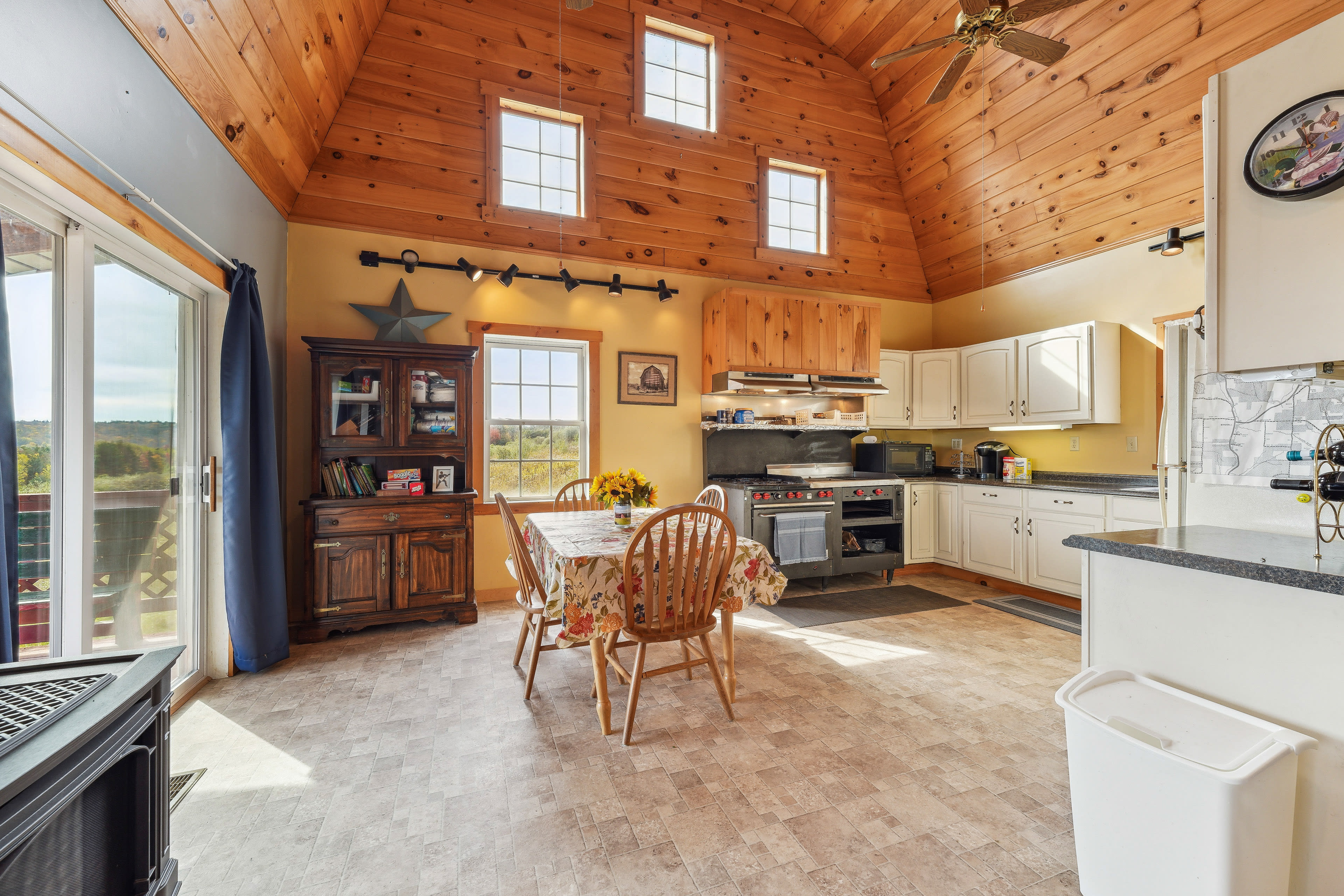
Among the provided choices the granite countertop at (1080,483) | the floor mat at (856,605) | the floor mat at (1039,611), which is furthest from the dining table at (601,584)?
the granite countertop at (1080,483)

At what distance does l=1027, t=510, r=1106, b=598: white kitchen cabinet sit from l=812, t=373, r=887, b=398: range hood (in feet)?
5.24

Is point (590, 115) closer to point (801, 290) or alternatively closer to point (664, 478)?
point (801, 290)

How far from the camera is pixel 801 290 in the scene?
212 inches

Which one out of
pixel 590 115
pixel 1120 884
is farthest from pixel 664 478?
pixel 1120 884

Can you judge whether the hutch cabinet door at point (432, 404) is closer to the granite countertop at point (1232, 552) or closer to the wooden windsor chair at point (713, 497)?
the wooden windsor chair at point (713, 497)

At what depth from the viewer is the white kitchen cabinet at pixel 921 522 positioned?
5152mm

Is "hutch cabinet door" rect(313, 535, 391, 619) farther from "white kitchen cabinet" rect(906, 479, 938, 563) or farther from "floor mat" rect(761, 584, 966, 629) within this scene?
"white kitchen cabinet" rect(906, 479, 938, 563)

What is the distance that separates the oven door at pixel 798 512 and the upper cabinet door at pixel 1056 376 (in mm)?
1822

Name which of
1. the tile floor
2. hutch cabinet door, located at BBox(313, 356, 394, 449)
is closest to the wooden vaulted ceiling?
hutch cabinet door, located at BBox(313, 356, 394, 449)

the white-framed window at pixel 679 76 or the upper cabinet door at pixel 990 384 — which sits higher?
the white-framed window at pixel 679 76

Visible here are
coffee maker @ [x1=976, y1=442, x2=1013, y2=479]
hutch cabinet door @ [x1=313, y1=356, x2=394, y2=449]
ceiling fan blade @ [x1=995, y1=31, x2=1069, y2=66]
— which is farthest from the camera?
coffee maker @ [x1=976, y1=442, x2=1013, y2=479]

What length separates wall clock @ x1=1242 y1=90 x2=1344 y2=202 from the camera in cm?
131

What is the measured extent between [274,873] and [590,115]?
4828mm

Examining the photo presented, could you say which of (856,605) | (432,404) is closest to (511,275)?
(432,404)
